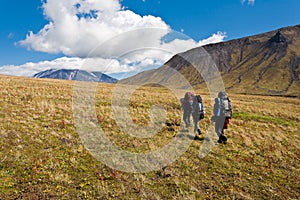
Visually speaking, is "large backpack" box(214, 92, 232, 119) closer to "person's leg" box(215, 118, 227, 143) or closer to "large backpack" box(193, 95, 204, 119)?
"person's leg" box(215, 118, 227, 143)

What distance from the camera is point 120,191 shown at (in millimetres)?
7348

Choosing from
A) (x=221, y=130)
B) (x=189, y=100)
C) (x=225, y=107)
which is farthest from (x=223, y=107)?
(x=189, y=100)

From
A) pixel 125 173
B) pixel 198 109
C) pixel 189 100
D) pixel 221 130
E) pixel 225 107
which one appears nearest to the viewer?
pixel 125 173

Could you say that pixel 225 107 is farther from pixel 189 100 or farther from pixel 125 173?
pixel 125 173

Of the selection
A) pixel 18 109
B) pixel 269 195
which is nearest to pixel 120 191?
pixel 269 195

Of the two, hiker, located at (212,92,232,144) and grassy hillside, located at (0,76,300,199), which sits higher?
hiker, located at (212,92,232,144)

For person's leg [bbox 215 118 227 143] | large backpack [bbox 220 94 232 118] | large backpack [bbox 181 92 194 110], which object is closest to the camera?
large backpack [bbox 220 94 232 118]

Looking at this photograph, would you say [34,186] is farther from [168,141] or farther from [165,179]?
[168,141]

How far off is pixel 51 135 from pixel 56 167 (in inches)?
132

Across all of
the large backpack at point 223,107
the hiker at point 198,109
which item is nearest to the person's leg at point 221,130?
the large backpack at point 223,107

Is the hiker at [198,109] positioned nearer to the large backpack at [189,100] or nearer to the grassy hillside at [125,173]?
the large backpack at [189,100]

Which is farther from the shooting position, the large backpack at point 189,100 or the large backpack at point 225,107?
the large backpack at point 189,100

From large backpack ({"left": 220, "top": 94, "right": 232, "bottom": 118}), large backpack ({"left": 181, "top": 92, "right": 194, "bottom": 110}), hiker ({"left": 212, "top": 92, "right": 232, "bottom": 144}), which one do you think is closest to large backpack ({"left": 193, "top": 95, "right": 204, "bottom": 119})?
large backpack ({"left": 181, "top": 92, "right": 194, "bottom": 110})

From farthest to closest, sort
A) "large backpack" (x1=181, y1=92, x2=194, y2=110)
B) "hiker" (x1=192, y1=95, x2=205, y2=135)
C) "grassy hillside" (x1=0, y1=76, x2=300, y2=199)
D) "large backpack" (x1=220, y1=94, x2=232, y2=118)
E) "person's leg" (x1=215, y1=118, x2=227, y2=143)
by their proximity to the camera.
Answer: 1. "large backpack" (x1=181, y1=92, x2=194, y2=110)
2. "hiker" (x1=192, y1=95, x2=205, y2=135)
3. "person's leg" (x1=215, y1=118, x2=227, y2=143)
4. "large backpack" (x1=220, y1=94, x2=232, y2=118)
5. "grassy hillside" (x1=0, y1=76, x2=300, y2=199)
